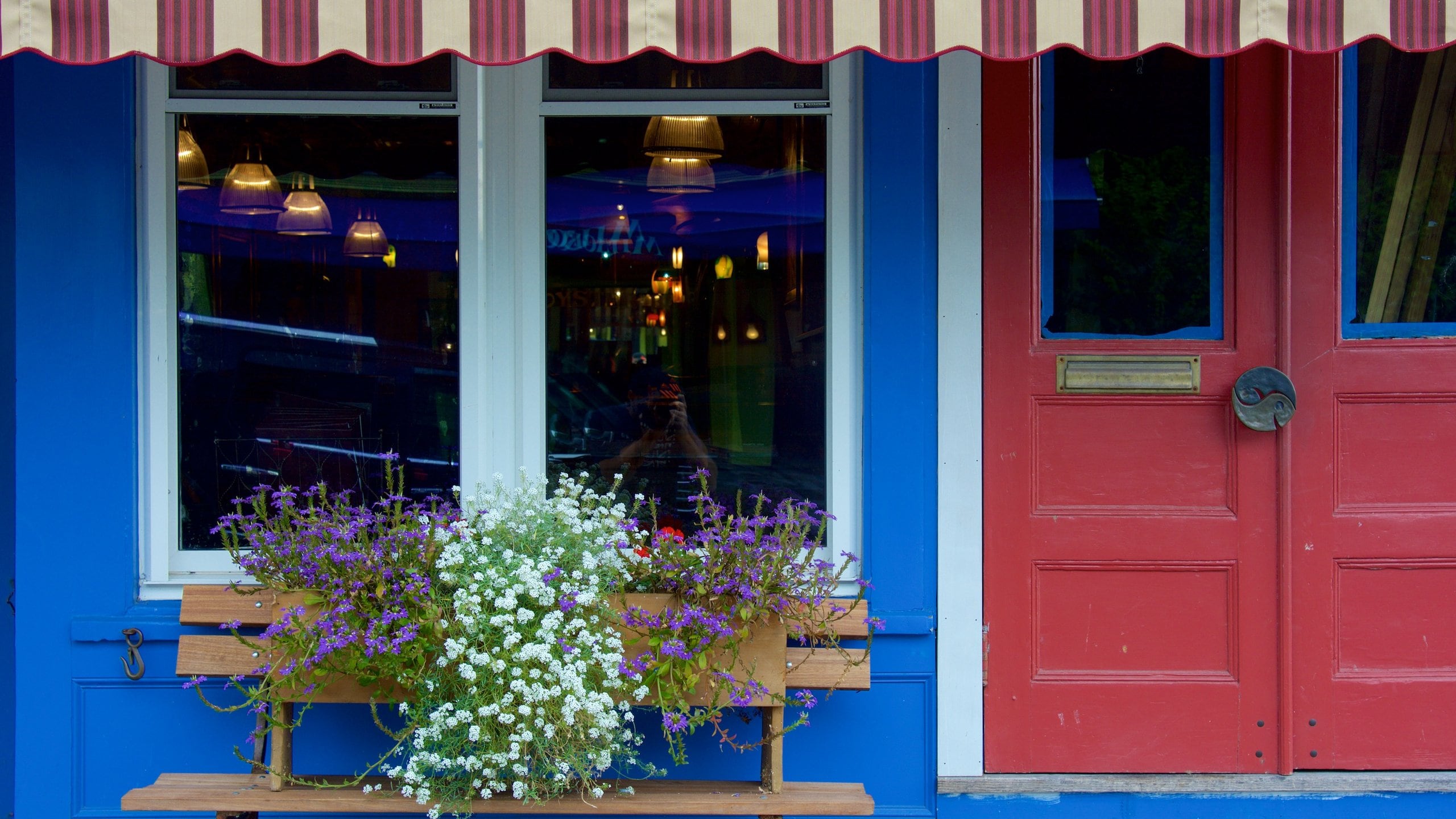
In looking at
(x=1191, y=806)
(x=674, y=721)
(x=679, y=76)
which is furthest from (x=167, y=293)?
(x=1191, y=806)

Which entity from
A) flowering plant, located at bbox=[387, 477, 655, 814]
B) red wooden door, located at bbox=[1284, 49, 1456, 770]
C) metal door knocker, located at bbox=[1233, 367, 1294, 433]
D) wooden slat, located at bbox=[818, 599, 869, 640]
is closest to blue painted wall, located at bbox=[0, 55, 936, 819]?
wooden slat, located at bbox=[818, 599, 869, 640]

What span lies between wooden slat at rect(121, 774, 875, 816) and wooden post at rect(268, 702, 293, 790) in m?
0.03

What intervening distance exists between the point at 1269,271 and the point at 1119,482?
30.6 inches

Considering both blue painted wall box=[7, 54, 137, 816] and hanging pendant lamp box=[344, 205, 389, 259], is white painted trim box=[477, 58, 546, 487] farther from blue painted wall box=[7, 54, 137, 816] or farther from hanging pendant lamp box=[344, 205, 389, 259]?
blue painted wall box=[7, 54, 137, 816]

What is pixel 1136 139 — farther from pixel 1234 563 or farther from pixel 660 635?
pixel 660 635

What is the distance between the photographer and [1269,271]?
341cm

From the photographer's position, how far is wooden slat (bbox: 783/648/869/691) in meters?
3.17

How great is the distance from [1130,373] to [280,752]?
267cm

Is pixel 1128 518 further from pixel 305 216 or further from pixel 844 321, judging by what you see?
pixel 305 216

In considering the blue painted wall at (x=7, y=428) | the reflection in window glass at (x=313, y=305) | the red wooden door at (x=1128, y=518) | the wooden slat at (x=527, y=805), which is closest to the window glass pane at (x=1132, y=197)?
the red wooden door at (x=1128, y=518)

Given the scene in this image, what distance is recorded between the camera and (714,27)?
2.54 metres

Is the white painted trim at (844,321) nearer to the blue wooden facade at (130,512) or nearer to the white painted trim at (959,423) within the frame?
the blue wooden facade at (130,512)

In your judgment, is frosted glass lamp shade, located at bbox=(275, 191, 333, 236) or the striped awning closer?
the striped awning

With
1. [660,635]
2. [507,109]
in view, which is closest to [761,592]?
[660,635]
